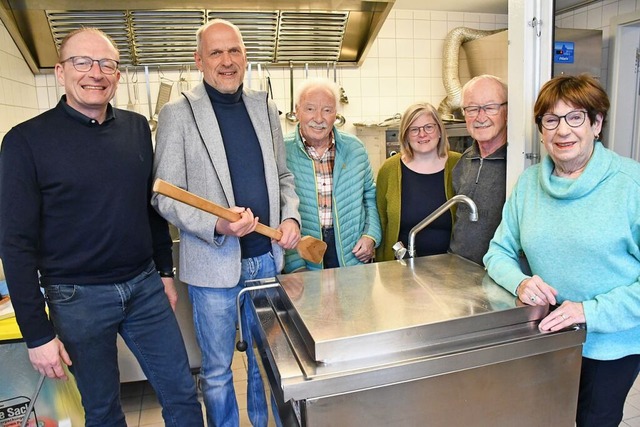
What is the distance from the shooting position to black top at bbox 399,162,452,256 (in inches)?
61.0

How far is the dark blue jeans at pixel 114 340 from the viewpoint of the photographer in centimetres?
116

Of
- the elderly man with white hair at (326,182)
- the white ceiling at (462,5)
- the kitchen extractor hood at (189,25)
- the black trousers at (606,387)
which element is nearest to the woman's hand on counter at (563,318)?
the black trousers at (606,387)

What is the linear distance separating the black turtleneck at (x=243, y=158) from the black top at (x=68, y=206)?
9.6 inches

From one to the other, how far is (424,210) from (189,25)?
1868 millimetres

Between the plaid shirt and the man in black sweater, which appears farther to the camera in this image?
the plaid shirt

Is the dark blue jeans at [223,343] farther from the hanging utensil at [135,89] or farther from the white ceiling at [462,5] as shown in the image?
the white ceiling at [462,5]

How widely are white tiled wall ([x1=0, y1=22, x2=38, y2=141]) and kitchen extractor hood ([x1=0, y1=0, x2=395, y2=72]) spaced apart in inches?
2.4

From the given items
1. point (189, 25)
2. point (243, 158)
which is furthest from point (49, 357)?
point (189, 25)

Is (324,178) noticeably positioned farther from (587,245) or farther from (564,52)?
(564,52)

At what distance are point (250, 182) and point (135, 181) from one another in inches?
12.5

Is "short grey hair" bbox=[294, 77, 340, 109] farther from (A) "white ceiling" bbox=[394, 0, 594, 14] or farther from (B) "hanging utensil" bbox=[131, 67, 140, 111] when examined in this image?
(A) "white ceiling" bbox=[394, 0, 594, 14]

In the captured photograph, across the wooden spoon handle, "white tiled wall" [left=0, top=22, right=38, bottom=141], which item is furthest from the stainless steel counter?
"white tiled wall" [left=0, top=22, right=38, bottom=141]

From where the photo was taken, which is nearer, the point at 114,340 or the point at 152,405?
the point at 114,340

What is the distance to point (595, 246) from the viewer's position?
36.4 inches
